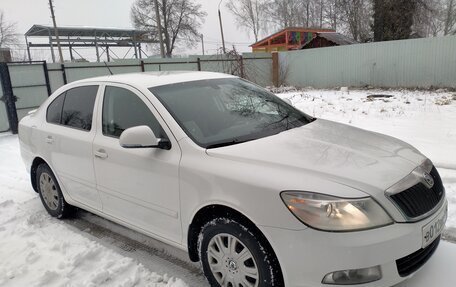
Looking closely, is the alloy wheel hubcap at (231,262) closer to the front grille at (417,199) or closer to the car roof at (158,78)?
the front grille at (417,199)

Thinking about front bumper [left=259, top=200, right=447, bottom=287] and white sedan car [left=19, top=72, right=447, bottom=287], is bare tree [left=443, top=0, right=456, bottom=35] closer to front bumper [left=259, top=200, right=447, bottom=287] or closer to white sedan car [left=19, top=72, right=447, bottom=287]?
white sedan car [left=19, top=72, right=447, bottom=287]

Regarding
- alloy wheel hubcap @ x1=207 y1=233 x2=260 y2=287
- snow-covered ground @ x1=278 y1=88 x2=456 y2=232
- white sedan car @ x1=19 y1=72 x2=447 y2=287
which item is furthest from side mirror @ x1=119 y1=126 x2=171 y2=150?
snow-covered ground @ x1=278 y1=88 x2=456 y2=232

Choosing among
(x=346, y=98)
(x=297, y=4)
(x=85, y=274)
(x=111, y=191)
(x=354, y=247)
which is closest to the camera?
(x=354, y=247)

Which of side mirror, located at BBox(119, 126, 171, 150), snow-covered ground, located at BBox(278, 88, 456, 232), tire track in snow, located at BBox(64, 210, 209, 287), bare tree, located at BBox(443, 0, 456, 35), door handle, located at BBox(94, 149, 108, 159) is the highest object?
bare tree, located at BBox(443, 0, 456, 35)

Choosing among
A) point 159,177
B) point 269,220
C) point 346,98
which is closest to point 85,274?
point 159,177

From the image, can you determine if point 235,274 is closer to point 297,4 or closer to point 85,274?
point 85,274

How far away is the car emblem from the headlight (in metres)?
0.54

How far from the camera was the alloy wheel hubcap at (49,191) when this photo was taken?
4.38m

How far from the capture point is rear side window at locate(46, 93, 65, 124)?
4279mm

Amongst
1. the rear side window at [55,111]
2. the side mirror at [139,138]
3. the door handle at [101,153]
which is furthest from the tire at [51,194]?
the side mirror at [139,138]

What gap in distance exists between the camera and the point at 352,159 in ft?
8.26

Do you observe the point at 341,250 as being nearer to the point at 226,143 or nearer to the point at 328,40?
the point at 226,143

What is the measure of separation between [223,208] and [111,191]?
136 cm

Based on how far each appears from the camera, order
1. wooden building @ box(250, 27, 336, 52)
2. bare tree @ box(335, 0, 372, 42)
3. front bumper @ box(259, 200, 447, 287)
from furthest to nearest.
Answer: wooden building @ box(250, 27, 336, 52) → bare tree @ box(335, 0, 372, 42) → front bumper @ box(259, 200, 447, 287)
